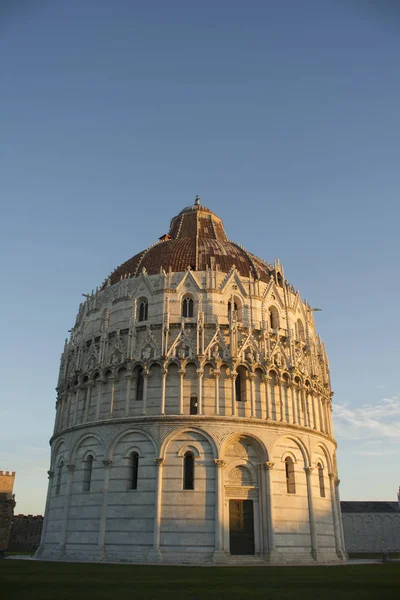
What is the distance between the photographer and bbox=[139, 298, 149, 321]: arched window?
39.8m

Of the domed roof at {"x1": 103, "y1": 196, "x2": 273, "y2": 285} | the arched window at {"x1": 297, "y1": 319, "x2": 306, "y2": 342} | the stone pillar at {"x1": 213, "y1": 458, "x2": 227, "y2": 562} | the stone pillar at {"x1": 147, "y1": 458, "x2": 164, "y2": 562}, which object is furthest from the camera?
the arched window at {"x1": 297, "y1": 319, "x2": 306, "y2": 342}

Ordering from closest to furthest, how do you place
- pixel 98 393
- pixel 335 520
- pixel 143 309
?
pixel 98 393
pixel 335 520
pixel 143 309

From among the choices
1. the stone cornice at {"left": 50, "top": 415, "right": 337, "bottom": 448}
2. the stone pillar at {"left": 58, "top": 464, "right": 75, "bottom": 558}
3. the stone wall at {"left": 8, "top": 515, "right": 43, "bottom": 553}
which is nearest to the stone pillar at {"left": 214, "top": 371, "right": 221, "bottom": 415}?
the stone cornice at {"left": 50, "top": 415, "right": 337, "bottom": 448}

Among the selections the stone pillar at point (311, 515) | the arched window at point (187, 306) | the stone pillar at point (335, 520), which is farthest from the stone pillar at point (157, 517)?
the stone pillar at point (335, 520)

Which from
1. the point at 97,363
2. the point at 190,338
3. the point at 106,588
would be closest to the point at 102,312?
the point at 97,363

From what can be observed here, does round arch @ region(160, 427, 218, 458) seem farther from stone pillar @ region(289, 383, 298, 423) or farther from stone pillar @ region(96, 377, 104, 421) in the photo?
stone pillar @ region(289, 383, 298, 423)

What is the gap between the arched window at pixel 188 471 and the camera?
108 feet

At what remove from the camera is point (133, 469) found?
112 ft

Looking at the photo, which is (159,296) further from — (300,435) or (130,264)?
(300,435)

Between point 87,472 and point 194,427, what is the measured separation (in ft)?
29.1

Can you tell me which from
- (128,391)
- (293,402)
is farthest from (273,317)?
(128,391)

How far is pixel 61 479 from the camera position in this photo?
38344 millimetres

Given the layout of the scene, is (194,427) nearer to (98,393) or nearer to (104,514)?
Result: (104,514)

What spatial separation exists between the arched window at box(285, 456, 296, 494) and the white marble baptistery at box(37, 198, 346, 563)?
0.07 m
